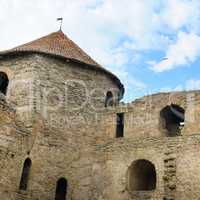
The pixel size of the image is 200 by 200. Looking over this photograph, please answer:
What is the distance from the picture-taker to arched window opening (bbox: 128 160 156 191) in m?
16.4

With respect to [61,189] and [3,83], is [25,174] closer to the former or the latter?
[61,189]

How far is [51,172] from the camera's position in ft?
53.0

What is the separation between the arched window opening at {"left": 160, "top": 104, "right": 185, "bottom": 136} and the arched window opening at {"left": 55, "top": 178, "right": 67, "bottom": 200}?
14.2 feet

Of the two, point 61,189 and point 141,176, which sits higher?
point 141,176

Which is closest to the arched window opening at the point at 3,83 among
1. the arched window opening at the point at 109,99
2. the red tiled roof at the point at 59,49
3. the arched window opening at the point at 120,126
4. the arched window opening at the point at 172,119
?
the red tiled roof at the point at 59,49

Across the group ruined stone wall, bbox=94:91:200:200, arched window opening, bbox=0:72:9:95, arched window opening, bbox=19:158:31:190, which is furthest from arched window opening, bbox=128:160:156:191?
arched window opening, bbox=0:72:9:95

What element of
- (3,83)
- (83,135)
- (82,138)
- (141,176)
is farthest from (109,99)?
(3,83)

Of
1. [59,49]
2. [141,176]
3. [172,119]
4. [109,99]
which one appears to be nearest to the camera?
[141,176]

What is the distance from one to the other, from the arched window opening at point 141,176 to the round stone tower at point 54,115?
5.29 ft

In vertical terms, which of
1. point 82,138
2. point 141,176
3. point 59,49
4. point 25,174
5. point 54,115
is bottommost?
point 25,174

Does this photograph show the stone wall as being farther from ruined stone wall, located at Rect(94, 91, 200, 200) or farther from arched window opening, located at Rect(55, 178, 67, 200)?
arched window opening, located at Rect(55, 178, 67, 200)

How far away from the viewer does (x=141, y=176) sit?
17.1m

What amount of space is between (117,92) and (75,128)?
124 inches

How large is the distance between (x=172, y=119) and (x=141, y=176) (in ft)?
8.55
